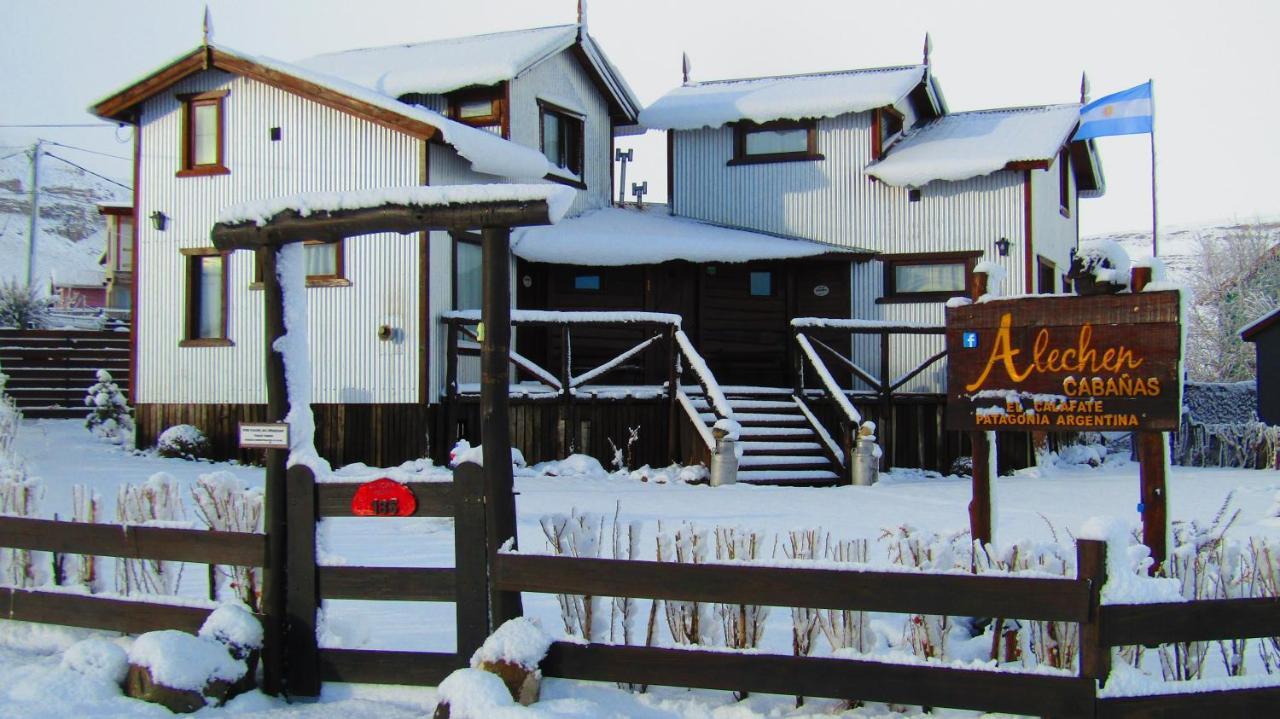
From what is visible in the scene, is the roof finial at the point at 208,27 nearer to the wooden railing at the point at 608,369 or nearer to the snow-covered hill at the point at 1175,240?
the wooden railing at the point at 608,369

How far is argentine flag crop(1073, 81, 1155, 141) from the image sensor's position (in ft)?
67.1

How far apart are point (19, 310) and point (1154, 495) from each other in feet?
97.1

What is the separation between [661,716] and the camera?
5246 mm

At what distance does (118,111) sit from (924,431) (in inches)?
533

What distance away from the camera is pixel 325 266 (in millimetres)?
16000

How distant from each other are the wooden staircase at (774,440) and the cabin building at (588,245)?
5cm

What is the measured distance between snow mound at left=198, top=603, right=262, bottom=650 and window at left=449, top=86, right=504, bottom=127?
13013 millimetres

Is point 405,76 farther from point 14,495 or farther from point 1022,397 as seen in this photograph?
point 1022,397

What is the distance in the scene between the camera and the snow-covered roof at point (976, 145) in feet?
58.5

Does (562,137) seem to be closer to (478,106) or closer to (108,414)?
(478,106)

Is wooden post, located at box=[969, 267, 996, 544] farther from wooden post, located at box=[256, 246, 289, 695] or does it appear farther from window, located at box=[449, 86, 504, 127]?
window, located at box=[449, 86, 504, 127]

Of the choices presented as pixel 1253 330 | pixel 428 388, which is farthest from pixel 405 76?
pixel 1253 330

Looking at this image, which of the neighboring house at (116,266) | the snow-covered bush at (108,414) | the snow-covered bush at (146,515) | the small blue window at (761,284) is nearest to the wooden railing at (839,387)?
the small blue window at (761,284)

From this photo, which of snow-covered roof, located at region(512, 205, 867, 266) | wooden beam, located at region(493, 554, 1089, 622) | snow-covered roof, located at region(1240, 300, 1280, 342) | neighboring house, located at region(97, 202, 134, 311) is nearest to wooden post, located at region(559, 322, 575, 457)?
snow-covered roof, located at region(512, 205, 867, 266)
